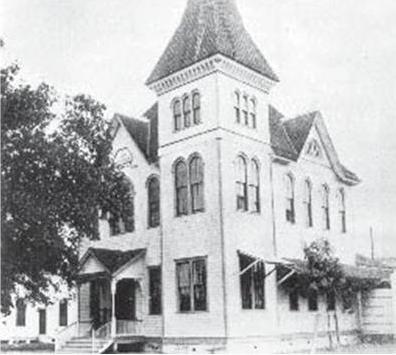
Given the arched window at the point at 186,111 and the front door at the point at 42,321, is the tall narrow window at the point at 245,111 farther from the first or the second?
the front door at the point at 42,321

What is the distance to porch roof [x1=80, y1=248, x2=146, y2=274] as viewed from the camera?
24.7 m

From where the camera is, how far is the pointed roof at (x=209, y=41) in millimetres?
23677

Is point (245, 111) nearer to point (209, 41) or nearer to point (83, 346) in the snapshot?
point (209, 41)

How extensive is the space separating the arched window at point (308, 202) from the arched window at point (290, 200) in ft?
3.50

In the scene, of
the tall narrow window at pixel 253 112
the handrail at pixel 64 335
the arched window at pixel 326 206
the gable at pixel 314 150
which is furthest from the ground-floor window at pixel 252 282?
the handrail at pixel 64 335

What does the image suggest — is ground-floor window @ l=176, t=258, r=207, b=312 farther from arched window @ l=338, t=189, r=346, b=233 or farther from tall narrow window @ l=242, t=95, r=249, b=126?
arched window @ l=338, t=189, r=346, b=233

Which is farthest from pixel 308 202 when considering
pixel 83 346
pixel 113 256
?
pixel 83 346

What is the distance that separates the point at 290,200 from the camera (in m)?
26.5

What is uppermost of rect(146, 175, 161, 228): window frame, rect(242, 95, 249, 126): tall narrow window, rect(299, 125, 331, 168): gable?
rect(242, 95, 249, 126): tall narrow window

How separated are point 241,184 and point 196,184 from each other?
4.85ft

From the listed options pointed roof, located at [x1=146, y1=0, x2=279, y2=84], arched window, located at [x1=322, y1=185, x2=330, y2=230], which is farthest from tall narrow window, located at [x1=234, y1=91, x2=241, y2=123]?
arched window, located at [x1=322, y1=185, x2=330, y2=230]

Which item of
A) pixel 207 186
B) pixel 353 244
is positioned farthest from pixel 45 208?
pixel 353 244

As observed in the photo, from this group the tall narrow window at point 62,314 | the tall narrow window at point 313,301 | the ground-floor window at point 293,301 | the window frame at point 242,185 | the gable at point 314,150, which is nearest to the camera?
the window frame at point 242,185

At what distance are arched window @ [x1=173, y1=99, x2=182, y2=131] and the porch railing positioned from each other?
6.80 metres
